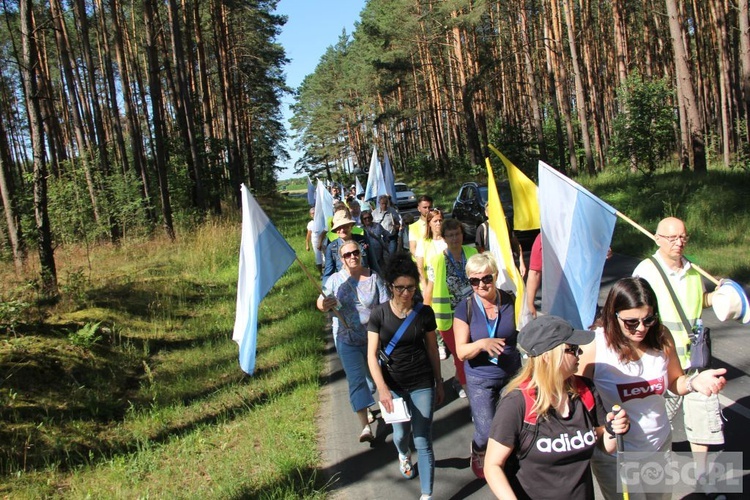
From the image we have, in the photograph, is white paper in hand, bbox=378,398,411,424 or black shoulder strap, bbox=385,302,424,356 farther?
black shoulder strap, bbox=385,302,424,356

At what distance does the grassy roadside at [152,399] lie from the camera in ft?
16.0

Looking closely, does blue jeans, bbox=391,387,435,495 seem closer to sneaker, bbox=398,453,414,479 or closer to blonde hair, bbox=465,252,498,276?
sneaker, bbox=398,453,414,479

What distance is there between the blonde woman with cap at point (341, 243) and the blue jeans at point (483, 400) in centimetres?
234

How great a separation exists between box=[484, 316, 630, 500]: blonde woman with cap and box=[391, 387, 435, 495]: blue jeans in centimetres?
151

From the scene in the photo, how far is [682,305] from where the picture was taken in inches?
147

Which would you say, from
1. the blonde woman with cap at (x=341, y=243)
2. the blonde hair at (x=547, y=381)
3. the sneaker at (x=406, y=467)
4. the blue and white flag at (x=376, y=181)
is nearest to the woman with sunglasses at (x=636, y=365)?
the blonde hair at (x=547, y=381)

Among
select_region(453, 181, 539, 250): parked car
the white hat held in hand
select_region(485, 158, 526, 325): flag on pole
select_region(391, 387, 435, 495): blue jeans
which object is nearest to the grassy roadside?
select_region(391, 387, 435, 495): blue jeans

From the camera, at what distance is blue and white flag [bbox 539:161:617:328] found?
170 inches

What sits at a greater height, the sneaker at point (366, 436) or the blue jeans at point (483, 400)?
the blue jeans at point (483, 400)

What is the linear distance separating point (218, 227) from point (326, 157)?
6804cm

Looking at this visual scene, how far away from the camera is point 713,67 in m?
33.8

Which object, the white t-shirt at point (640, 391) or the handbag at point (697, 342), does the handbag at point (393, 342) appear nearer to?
the white t-shirt at point (640, 391)

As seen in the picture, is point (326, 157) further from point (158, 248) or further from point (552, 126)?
point (158, 248)

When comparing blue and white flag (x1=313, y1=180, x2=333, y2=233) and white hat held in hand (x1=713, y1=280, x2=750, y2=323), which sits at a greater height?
blue and white flag (x1=313, y1=180, x2=333, y2=233)
